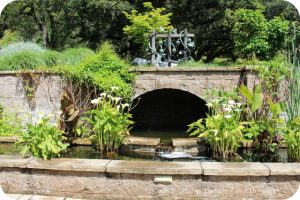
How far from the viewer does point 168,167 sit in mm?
4461

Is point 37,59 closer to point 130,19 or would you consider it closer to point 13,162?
point 13,162

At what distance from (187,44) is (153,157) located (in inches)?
174

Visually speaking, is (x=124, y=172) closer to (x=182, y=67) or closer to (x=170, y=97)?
(x=182, y=67)

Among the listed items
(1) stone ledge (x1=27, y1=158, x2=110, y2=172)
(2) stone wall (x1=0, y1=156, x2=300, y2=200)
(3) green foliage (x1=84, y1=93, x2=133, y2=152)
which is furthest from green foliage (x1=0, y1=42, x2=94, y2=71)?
(2) stone wall (x1=0, y1=156, x2=300, y2=200)

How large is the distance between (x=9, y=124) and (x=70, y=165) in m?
4.31

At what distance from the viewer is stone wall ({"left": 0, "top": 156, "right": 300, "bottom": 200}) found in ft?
14.5

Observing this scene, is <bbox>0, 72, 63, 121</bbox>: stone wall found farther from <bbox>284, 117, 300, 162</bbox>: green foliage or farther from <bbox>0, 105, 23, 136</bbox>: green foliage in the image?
<bbox>284, 117, 300, 162</bbox>: green foliage

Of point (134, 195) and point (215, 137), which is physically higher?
point (215, 137)

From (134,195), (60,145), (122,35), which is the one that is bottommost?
(134,195)

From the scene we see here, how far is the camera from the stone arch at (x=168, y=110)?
11.6 metres

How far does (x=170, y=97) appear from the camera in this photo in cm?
1188

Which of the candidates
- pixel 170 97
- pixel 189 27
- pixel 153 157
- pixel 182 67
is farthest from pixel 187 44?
pixel 189 27

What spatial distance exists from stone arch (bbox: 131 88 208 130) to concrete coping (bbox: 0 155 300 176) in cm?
685

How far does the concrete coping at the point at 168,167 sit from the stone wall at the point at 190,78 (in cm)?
402
